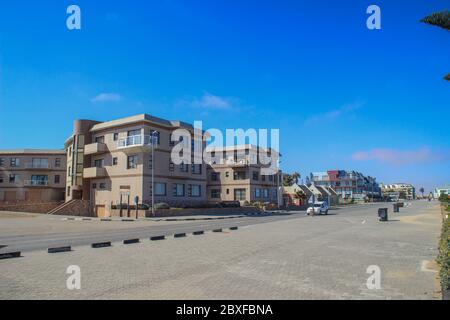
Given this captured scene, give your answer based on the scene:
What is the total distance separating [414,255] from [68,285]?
1097cm

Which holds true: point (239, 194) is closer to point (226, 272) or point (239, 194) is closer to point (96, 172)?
point (96, 172)

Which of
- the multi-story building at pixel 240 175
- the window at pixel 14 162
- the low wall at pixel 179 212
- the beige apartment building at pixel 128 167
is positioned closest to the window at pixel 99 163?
the beige apartment building at pixel 128 167

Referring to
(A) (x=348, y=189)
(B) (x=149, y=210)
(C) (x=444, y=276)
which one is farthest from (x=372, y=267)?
(A) (x=348, y=189)

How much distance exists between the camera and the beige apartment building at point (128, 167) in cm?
4434

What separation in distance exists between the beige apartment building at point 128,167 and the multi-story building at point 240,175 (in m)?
13.4

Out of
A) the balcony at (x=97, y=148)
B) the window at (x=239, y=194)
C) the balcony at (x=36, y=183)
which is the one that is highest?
the balcony at (x=97, y=148)

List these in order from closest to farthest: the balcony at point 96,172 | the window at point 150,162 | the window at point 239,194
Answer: the window at point 150,162 < the balcony at point 96,172 < the window at point 239,194

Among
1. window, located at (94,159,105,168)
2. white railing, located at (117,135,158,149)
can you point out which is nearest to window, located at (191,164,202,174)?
white railing, located at (117,135,158,149)

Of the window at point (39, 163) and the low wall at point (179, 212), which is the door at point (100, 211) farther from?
the window at point (39, 163)

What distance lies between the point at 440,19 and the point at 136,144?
36879 mm

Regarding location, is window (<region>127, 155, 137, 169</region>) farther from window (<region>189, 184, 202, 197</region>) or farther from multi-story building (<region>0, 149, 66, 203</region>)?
multi-story building (<region>0, 149, 66, 203</region>)

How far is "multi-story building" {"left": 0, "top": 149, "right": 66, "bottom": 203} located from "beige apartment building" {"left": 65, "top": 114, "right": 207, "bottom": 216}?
46.0ft

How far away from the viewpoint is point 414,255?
13094 millimetres
